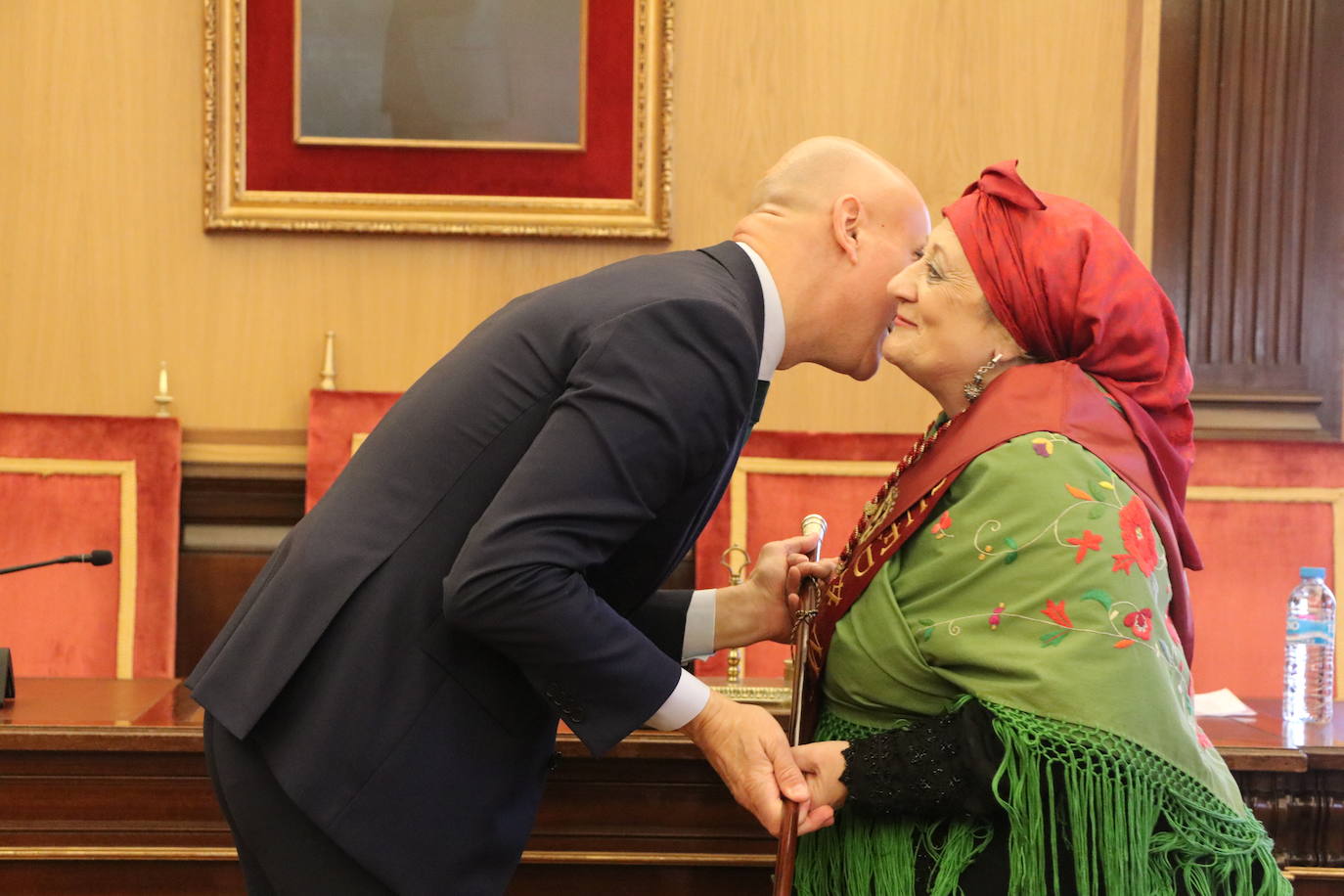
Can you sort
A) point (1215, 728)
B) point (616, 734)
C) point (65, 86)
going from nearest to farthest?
point (616, 734)
point (1215, 728)
point (65, 86)

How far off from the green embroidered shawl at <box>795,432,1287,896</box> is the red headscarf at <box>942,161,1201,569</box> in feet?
0.47

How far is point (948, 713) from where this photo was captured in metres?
1.53

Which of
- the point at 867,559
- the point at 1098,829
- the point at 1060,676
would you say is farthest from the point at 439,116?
the point at 1098,829

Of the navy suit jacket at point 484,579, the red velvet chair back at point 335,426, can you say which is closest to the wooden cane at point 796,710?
the navy suit jacket at point 484,579

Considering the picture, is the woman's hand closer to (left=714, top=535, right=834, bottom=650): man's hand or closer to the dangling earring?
(left=714, top=535, right=834, bottom=650): man's hand

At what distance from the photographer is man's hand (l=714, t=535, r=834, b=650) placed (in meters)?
1.97

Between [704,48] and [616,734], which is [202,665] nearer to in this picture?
[616,734]

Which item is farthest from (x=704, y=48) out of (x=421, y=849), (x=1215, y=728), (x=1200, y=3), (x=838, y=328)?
(x=421, y=849)

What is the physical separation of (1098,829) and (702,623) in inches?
28.0

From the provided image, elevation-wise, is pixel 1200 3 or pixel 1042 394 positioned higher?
pixel 1200 3

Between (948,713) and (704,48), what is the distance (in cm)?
265

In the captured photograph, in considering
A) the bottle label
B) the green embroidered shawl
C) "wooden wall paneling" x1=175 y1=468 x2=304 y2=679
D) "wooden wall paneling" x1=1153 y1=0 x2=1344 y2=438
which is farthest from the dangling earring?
"wooden wall paneling" x1=175 y1=468 x2=304 y2=679

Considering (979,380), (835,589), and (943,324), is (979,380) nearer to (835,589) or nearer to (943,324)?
(943,324)

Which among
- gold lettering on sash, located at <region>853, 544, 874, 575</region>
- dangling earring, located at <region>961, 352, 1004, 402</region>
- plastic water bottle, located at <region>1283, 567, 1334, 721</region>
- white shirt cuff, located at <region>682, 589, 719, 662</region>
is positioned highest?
dangling earring, located at <region>961, 352, 1004, 402</region>
